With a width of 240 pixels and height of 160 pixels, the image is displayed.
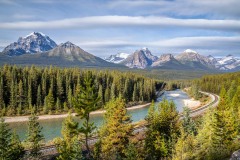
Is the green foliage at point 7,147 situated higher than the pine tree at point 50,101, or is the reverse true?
the green foliage at point 7,147

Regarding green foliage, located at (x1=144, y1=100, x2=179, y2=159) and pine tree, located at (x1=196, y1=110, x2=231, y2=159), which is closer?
green foliage, located at (x1=144, y1=100, x2=179, y2=159)

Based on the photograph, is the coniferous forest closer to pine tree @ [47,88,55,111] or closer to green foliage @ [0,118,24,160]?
green foliage @ [0,118,24,160]

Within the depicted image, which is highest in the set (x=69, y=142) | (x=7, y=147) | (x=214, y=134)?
(x=7, y=147)

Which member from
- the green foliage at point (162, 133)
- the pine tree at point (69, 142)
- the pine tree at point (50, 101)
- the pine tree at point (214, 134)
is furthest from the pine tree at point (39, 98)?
the pine tree at point (214, 134)

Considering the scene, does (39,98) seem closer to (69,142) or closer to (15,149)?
(69,142)

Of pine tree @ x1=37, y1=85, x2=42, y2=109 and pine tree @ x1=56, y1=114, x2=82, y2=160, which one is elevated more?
pine tree @ x1=56, y1=114, x2=82, y2=160

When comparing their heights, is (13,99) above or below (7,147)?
below

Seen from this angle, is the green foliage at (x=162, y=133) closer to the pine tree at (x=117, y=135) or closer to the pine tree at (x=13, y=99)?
the pine tree at (x=117, y=135)

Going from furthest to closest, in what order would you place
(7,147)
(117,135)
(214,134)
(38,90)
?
(38,90)
(214,134)
(117,135)
(7,147)

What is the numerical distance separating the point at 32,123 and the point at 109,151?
10437mm

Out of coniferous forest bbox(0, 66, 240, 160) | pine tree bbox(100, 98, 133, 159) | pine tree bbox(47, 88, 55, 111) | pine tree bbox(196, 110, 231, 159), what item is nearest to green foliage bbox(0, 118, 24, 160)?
coniferous forest bbox(0, 66, 240, 160)

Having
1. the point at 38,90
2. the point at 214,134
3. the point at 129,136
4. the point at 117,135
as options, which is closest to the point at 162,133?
the point at 129,136

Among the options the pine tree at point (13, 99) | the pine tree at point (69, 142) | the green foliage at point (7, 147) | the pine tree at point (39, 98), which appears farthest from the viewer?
the pine tree at point (39, 98)

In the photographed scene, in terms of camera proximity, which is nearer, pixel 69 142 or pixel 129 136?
pixel 69 142
